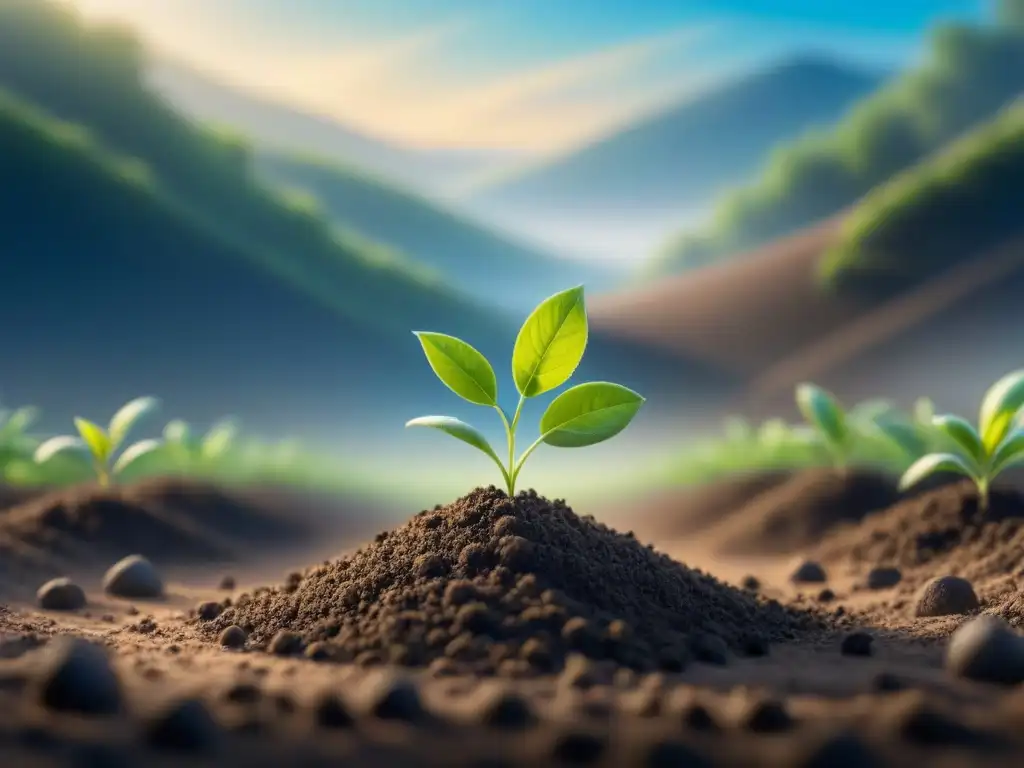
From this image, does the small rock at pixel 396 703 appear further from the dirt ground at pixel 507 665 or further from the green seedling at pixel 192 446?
the green seedling at pixel 192 446

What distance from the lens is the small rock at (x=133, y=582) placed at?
260 inches

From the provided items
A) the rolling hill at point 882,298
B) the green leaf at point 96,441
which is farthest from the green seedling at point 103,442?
the rolling hill at point 882,298

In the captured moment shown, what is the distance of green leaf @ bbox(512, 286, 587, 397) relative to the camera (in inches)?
169

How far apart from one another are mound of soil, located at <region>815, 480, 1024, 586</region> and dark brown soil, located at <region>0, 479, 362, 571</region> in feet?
16.9

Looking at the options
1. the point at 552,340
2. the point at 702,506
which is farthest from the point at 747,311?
the point at 552,340

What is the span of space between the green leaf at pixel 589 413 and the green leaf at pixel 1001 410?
12.5 ft

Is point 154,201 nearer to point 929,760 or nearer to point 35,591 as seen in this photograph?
point 35,591

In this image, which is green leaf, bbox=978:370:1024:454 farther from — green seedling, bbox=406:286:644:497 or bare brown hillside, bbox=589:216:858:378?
bare brown hillside, bbox=589:216:858:378

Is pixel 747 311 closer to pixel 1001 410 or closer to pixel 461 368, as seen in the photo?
pixel 1001 410

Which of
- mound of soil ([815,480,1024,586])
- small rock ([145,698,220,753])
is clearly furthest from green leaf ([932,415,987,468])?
small rock ([145,698,220,753])

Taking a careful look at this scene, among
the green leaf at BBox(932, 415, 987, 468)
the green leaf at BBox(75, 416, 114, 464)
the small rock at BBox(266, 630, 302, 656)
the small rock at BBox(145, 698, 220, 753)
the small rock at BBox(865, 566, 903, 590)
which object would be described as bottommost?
the small rock at BBox(145, 698, 220, 753)

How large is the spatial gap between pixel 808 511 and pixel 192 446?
6.27m

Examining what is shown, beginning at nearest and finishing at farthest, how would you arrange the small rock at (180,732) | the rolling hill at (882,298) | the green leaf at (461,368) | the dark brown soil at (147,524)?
the small rock at (180,732) → the green leaf at (461,368) → the dark brown soil at (147,524) → the rolling hill at (882,298)

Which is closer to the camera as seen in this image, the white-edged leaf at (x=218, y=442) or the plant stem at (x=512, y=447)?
the plant stem at (x=512, y=447)
